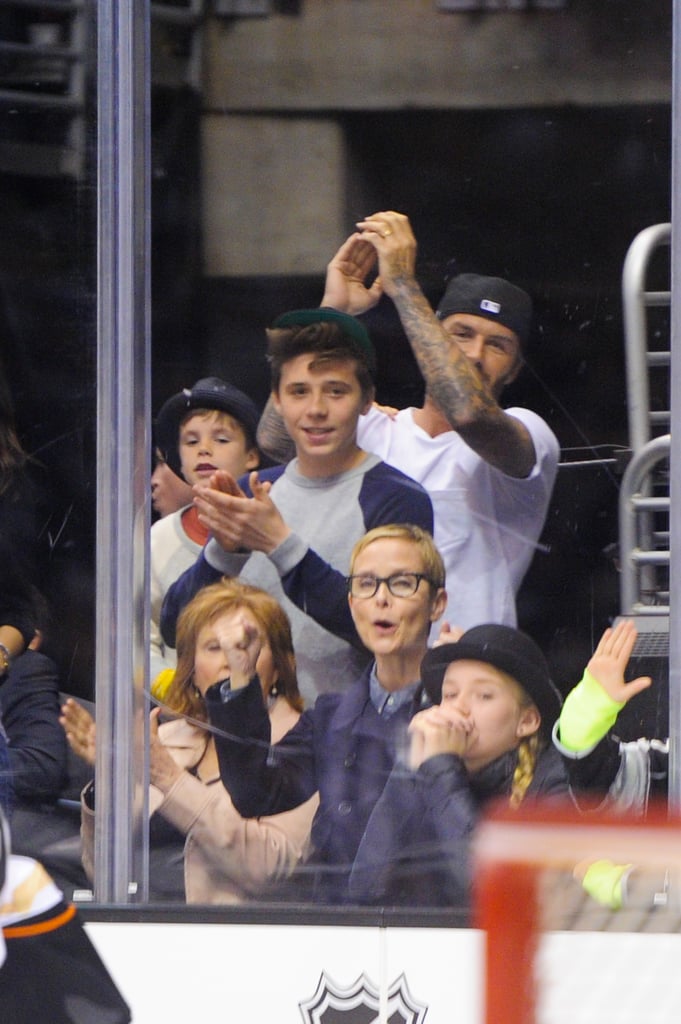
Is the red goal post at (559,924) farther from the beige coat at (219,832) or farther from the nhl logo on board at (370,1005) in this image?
the beige coat at (219,832)

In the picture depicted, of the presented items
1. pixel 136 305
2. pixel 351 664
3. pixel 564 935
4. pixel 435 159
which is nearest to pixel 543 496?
pixel 351 664

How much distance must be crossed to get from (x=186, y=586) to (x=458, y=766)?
0.67 m

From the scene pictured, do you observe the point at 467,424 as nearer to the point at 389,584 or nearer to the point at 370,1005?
the point at 389,584

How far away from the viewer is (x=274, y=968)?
282cm

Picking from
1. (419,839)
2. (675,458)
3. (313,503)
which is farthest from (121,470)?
(675,458)

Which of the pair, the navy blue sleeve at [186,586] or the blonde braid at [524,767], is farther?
the navy blue sleeve at [186,586]

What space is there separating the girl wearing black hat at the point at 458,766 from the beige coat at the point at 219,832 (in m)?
0.15

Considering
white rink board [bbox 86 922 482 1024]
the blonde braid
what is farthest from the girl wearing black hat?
white rink board [bbox 86 922 482 1024]

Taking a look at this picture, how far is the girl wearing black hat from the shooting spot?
9.48 feet

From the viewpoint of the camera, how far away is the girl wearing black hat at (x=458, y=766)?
2.89 m

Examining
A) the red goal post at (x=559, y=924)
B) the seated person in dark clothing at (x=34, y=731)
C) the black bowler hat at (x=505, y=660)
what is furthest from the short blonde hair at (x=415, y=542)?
the red goal post at (x=559, y=924)

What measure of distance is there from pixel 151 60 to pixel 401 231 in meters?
0.61

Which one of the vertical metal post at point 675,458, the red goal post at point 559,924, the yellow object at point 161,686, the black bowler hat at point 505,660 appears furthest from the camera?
the yellow object at point 161,686

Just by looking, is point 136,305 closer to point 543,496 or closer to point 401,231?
point 401,231
